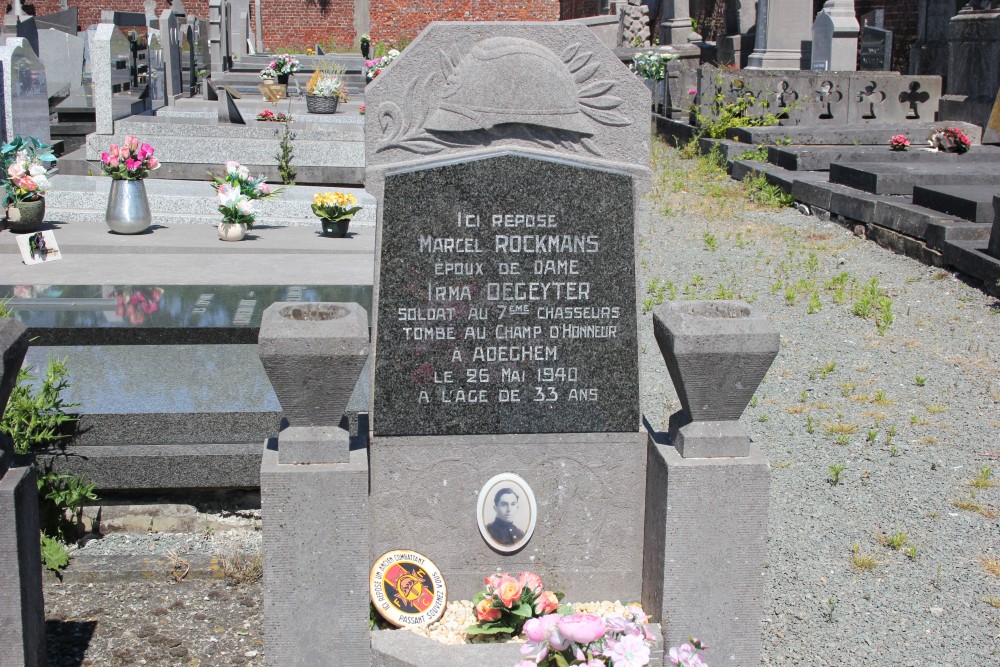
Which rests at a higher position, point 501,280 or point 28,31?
point 28,31

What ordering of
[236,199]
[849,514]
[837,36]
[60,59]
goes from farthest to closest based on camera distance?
1. [60,59]
2. [837,36]
3. [236,199]
4. [849,514]

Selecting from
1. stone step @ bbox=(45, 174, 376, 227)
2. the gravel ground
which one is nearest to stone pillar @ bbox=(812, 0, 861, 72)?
the gravel ground

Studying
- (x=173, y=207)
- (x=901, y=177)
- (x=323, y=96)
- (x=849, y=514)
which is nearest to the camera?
(x=849, y=514)

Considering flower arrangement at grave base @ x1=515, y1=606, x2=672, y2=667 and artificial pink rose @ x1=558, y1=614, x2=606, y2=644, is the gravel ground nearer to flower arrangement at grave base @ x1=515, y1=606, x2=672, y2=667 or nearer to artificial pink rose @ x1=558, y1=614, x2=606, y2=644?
flower arrangement at grave base @ x1=515, y1=606, x2=672, y2=667

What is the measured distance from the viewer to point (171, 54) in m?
16.4

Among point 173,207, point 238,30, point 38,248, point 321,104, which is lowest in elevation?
point 38,248

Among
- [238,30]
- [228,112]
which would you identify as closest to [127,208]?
[228,112]

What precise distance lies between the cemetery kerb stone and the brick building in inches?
1240

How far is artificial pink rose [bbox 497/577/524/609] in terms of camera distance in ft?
11.4

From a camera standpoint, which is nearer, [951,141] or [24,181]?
[24,181]

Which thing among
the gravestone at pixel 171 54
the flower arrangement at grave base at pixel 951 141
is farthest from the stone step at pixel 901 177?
the gravestone at pixel 171 54

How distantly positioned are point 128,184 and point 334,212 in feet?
5.83

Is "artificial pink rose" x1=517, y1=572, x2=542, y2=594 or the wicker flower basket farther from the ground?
the wicker flower basket

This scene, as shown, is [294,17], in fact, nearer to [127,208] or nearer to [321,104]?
[321,104]
